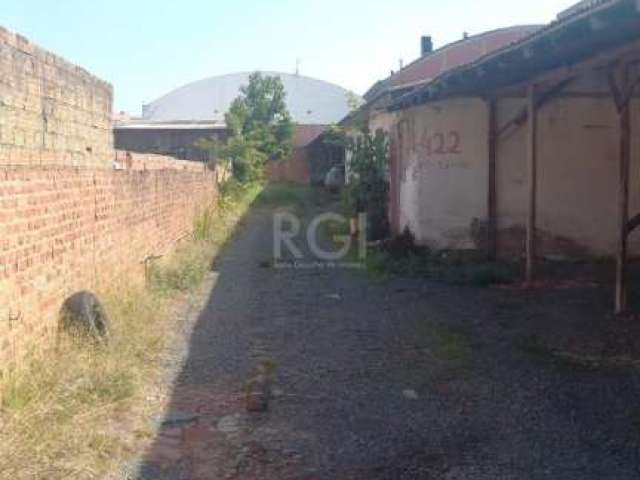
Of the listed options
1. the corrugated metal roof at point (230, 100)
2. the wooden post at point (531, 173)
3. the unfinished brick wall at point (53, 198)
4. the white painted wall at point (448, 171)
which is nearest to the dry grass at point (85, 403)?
the unfinished brick wall at point (53, 198)

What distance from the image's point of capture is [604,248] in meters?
11.6

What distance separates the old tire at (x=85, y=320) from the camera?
6.23m

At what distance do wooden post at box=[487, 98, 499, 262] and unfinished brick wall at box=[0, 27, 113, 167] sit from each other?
19.0 ft

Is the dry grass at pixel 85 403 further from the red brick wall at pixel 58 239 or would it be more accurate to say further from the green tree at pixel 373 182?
the green tree at pixel 373 182

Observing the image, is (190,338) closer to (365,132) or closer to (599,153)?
(599,153)

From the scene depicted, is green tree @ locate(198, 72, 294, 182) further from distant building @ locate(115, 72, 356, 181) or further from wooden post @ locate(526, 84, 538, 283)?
wooden post @ locate(526, 84, 538, 283)

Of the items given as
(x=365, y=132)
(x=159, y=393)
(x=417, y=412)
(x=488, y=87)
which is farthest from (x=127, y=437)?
(x=365, y=132)

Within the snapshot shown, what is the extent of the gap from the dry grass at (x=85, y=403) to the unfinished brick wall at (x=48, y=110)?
1.45m

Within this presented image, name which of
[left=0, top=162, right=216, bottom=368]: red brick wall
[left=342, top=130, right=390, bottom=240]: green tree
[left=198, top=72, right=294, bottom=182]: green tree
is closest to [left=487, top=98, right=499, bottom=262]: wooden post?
[left=342, top=130, right=390, bottom=240]: green tree

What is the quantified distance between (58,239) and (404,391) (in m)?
2.91

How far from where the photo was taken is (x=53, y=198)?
19.9ft

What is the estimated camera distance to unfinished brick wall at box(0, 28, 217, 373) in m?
5.18

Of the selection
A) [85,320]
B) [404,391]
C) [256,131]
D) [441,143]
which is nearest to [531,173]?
[441,143]

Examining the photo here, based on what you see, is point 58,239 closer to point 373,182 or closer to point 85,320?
point 85,320
